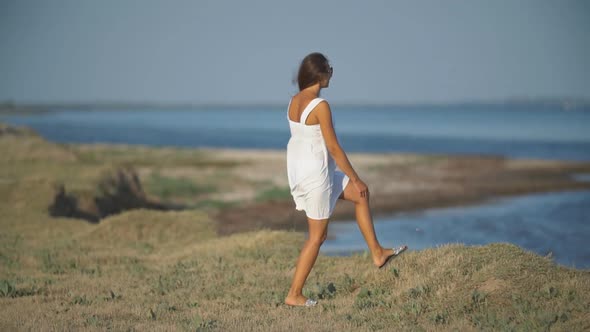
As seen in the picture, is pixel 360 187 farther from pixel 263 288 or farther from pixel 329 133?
pixel 263 288

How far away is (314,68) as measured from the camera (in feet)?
24.3

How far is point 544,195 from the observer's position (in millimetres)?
29422

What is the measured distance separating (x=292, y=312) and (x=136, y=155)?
3538 cm

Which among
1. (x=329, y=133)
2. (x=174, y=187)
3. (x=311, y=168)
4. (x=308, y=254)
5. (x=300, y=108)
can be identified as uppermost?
(x=300, y=108)

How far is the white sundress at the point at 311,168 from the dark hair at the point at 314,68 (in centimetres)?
23

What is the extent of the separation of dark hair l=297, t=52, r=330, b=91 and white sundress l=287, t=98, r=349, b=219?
9.0 inches

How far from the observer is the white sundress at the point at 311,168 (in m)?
7.43

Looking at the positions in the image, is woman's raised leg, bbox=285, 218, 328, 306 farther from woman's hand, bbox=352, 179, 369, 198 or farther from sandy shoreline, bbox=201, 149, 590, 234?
sandy shoreline, bbox=201, 149, 590, 234

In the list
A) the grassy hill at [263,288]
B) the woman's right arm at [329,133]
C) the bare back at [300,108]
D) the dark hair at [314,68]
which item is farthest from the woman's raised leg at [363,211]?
the dark hair at [314,68]

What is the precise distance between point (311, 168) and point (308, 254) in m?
0.86

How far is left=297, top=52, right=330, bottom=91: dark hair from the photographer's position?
741cm

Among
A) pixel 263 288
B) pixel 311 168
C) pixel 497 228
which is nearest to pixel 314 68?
pixel 311 168

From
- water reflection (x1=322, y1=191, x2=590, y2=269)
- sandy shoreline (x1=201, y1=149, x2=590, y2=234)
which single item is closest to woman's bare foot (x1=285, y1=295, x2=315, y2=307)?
water reflection (x1=322, y1=191, x2=590, y2=269)

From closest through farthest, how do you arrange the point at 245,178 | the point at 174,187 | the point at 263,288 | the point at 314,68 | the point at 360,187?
the point at 314,68 < the point at 360,187 < the point at 263,288 < the point at 174,187 < the point at 245,178
